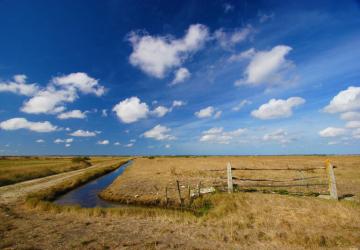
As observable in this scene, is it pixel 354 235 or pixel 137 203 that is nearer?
pixel 354 235

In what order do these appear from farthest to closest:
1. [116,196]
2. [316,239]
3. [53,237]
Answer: [116,196] < [53,237] < [316,239]

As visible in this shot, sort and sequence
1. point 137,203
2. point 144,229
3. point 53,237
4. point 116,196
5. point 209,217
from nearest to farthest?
point 53,237
point 144,229
point 209,217
point 137,203
point 116,196

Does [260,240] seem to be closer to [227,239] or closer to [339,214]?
[227,239]

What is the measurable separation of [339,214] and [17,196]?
22.5m

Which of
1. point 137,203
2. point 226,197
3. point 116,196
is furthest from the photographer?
point 116,196

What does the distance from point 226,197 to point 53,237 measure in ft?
32.1

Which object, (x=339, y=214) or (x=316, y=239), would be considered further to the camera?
(x=339, y=214)

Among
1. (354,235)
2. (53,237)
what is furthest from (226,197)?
(53,237)

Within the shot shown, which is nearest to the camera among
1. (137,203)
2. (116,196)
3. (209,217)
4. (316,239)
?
(316,239)

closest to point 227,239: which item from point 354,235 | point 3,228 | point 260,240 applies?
point 260,240

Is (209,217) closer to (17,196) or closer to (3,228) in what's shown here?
(3,228)

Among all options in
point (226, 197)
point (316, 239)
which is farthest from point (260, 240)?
point (226, 197)

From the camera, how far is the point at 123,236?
9.15m

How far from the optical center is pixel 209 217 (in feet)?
38.6
